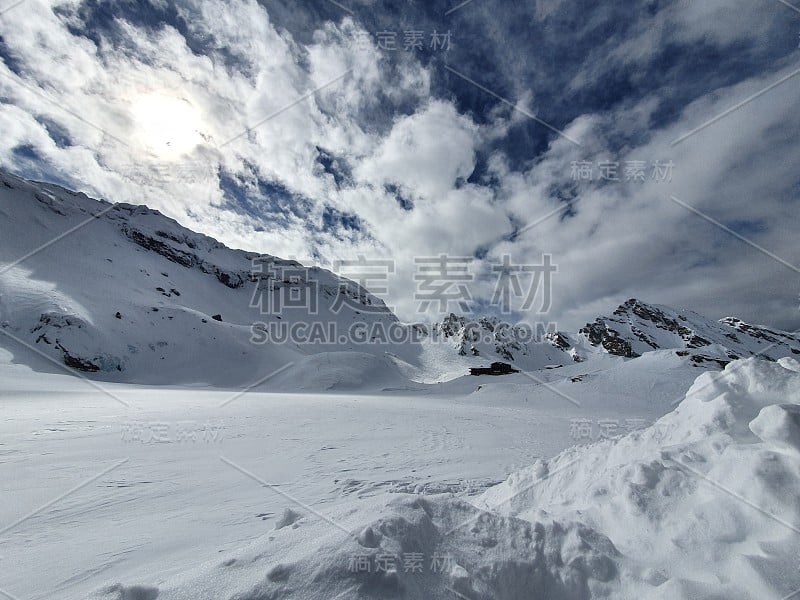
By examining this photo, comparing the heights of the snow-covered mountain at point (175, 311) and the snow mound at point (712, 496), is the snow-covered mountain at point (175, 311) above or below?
above

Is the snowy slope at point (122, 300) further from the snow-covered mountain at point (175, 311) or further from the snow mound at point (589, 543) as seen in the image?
the snow mound at point (589, 543)

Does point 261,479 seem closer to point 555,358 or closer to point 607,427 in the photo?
point 607,427

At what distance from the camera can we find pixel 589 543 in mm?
2480

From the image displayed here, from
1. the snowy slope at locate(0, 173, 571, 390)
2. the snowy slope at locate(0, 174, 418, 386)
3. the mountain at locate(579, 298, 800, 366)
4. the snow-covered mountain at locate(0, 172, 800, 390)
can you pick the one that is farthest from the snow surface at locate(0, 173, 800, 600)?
the mountain at locate(579, 298, 800, 366)

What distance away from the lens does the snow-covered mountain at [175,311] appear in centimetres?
2561

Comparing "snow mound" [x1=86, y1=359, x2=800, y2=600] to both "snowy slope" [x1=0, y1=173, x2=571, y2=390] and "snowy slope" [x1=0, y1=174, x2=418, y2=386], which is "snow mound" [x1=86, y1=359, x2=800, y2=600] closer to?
"snowy slope" [x1=0, y1=173, x2=571, y2=390]

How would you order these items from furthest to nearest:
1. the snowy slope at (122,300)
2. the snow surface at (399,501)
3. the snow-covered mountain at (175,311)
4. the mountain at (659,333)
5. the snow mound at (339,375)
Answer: the mountain at (659,333) < the snow mound at (339,375) < the snow-covered mountain at (175,311) < the snowy slope at (122,300) < the snow surface at (399,501)

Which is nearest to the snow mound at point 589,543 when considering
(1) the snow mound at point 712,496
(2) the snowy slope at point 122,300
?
(1) the snow mound at point 712,496

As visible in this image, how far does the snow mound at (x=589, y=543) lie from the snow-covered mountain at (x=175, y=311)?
84.2 ft

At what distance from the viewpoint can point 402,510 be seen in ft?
8.33

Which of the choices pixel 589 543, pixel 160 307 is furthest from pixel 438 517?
pixel 160 307

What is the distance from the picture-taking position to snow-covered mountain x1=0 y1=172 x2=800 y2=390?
1008 inches

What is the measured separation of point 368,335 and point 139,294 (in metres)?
51.7

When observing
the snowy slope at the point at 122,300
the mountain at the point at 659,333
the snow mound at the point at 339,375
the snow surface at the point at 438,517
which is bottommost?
the snow surface at the point at 438,517
